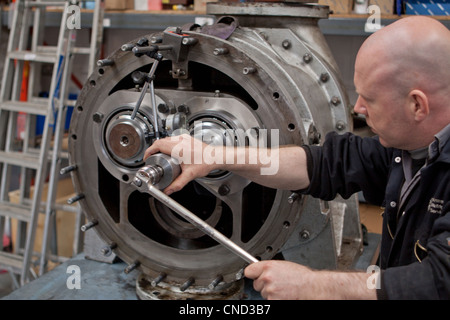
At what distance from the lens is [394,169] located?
1.10 meters

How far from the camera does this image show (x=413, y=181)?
102 cm

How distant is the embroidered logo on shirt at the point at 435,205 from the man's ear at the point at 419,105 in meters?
0.15

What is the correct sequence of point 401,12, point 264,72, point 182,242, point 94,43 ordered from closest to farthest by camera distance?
point 264,72, point 182,242, point 401,12, point 94,43

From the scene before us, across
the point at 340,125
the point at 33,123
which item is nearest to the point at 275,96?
the point at 340,125

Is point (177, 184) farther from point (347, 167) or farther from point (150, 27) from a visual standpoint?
point (150, 27)

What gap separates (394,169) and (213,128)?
0.41m

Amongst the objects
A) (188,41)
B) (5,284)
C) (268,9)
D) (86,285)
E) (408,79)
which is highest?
(268,9)

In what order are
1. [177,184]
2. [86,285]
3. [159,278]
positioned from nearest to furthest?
1. [177,184]
2. [159,278]
3. [86,285]

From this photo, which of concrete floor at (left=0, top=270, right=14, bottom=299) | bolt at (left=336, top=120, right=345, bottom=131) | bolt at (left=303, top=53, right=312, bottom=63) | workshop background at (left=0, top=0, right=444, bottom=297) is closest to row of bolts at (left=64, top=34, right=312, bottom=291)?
bolt at (left=303, top=53, right=312, bottom=63)
